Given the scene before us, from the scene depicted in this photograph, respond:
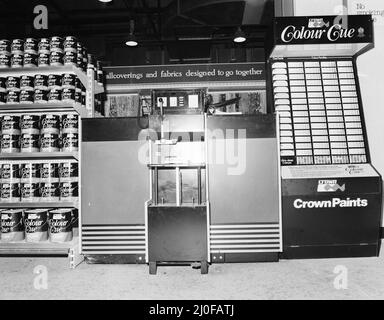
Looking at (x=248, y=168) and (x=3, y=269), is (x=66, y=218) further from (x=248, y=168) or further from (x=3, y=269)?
(x=248, y=168)

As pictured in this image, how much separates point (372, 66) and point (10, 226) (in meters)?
4.01

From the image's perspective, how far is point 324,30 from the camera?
3184 mm

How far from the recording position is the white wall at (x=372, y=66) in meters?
3.65

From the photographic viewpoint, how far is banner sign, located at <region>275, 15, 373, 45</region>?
3143mm

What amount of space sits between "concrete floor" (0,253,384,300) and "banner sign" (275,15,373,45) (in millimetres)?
2029

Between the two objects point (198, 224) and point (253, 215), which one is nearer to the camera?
point (198, 224)

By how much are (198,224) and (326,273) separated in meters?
1.09

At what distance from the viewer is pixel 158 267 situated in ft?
9.49

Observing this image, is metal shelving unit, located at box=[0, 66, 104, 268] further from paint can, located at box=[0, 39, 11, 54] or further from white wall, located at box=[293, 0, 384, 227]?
white wall, located at box=[293, 0, 384, 227]

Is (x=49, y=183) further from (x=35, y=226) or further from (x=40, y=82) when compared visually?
(x=40, y=82)

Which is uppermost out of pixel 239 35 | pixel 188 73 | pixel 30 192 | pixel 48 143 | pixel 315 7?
pixel 239 35

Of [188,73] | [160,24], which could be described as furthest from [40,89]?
[160,24]

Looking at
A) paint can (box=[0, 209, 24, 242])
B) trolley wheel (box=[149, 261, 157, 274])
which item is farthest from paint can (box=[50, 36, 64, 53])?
trolley wheel (box=[149, 261, 157, 274])
